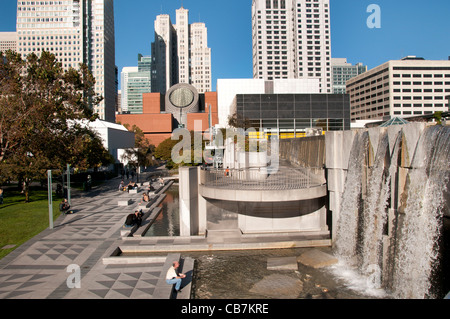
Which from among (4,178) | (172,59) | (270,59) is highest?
(172,59)

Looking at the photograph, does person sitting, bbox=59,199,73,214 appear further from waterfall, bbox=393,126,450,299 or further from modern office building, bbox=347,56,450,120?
modern office building, bbox=347,56,450,120

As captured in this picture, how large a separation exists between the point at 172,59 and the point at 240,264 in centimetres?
18199

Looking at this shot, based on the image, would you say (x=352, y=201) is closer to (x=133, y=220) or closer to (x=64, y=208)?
(x=133, y=220)

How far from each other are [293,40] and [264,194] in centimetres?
12483

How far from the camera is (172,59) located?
181m

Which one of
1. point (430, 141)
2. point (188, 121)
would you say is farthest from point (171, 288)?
point (188, 121)

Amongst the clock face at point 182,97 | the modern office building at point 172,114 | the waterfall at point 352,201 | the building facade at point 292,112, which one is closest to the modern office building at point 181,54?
the clock face at point 182,97

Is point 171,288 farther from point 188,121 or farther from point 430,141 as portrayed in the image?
point 188,121

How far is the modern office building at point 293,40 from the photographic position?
405ft

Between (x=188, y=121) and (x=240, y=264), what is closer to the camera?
(x=240, y=264)

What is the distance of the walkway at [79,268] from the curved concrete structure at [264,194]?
368 centimetres

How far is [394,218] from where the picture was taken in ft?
32.4

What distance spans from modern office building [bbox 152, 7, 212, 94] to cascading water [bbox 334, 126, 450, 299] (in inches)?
6580
